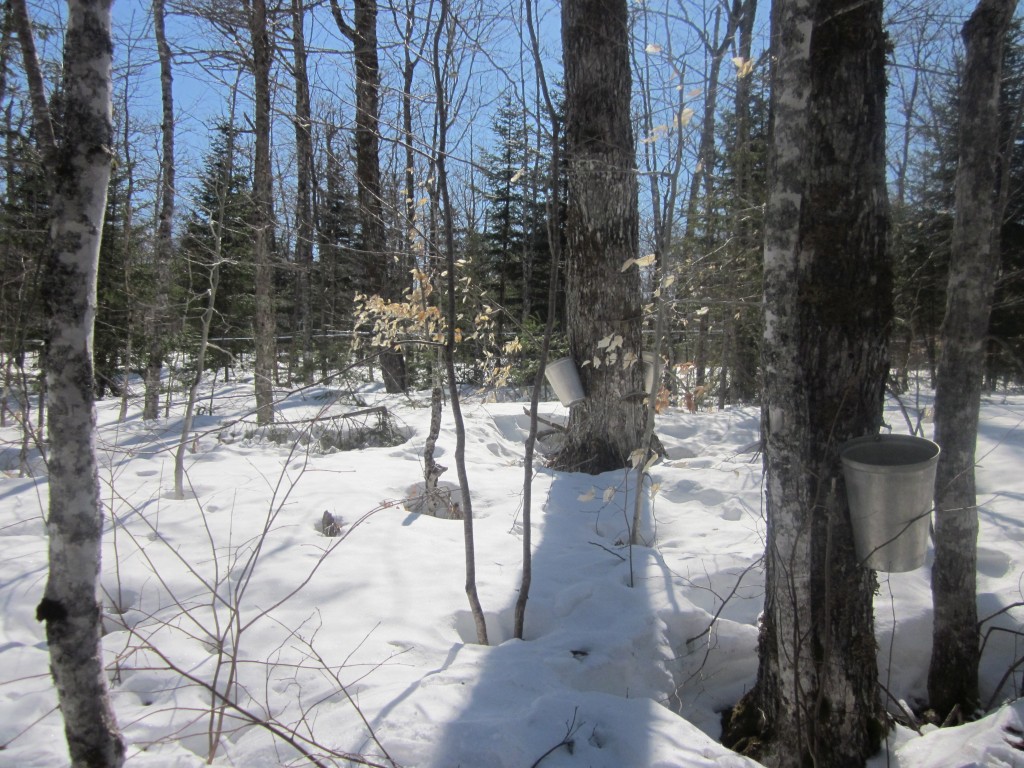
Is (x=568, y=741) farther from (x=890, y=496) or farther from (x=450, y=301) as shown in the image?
(x=450, y=301)

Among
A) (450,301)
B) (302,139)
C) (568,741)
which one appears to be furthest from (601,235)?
(302,139)

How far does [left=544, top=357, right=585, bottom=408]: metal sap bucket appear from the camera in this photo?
486 centimetres

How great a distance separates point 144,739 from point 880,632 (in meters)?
3.08

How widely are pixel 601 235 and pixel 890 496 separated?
11.6 feet

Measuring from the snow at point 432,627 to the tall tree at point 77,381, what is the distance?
243mm

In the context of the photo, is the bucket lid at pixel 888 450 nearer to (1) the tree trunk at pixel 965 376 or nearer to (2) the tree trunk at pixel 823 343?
(2) the tree trunk at pixel 823 343

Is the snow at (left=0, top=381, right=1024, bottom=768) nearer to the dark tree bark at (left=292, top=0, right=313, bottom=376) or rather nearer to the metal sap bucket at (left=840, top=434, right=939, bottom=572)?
the metal sap bucket at (left=840, top=434, right=939, bottom=572)

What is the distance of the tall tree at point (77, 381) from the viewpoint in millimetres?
1359

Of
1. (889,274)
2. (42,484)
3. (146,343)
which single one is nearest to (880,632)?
(889,274)

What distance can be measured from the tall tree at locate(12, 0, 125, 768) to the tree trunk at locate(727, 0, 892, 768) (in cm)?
193

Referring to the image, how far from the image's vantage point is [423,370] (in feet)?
42.0

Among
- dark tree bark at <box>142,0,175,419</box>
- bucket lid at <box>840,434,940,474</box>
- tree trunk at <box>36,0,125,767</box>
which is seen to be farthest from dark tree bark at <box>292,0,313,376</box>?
bucket lid at <box>840,434,940,474</box>

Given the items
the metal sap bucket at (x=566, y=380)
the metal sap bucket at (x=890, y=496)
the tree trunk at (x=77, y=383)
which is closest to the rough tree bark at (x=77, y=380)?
the tree trunk at (x=77, y=383)

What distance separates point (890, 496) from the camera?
180cm
